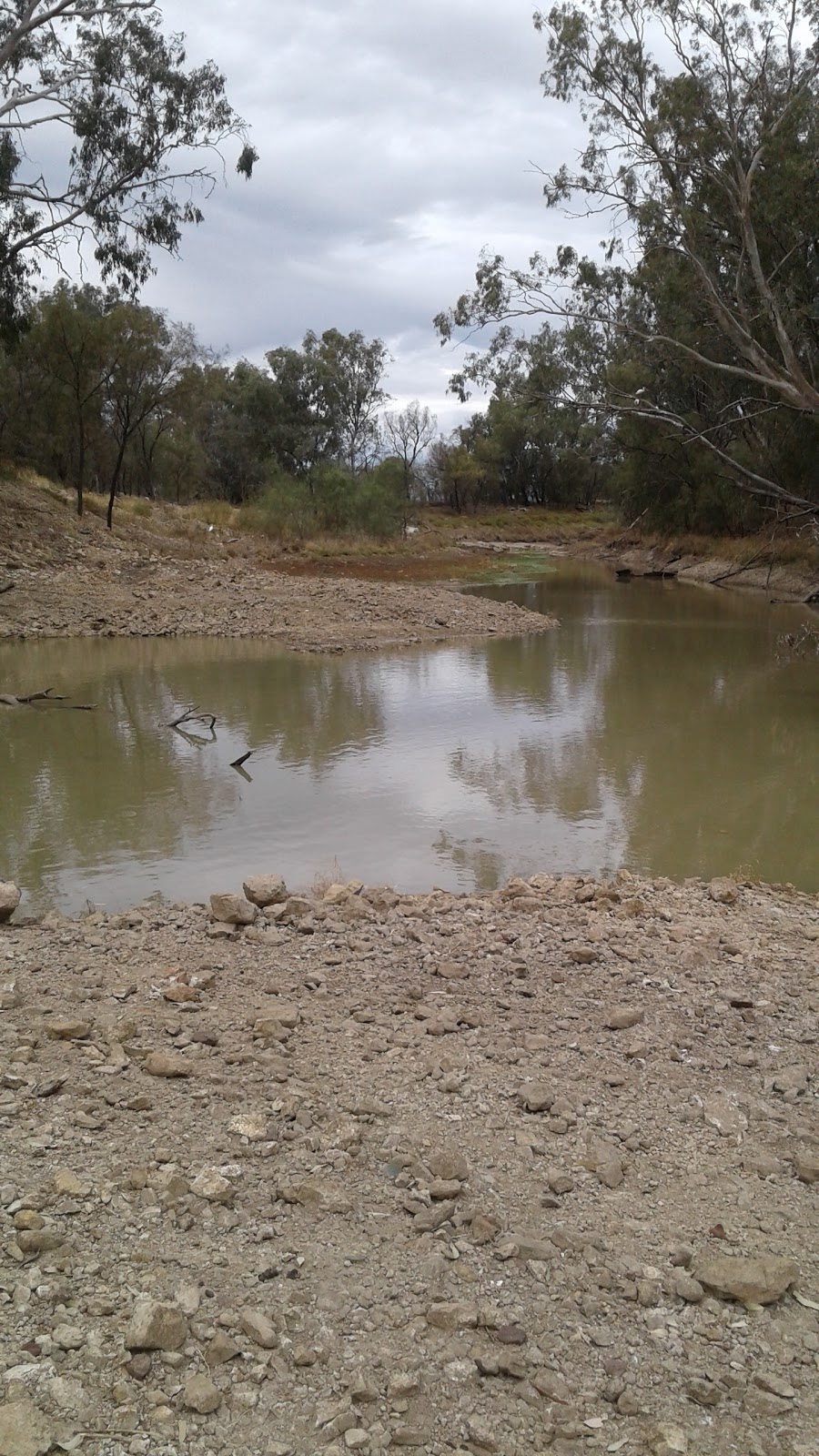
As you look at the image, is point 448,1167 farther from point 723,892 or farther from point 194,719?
point 194,719

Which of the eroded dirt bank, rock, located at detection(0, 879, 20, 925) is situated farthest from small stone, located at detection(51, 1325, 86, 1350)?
the eroded dirt bank

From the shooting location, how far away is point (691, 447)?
34.0 metres

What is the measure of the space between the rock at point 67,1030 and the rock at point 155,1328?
5.17 feet

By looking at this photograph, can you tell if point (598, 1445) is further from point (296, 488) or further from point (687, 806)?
point (296, 488)

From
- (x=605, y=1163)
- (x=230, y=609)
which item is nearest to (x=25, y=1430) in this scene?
(x=605, y=1163)

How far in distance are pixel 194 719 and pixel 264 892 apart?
6488 millimetres

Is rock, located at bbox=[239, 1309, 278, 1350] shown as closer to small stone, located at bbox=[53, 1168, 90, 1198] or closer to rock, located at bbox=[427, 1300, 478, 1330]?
rock, located at bbox=[427, 1300, 478, 1330]

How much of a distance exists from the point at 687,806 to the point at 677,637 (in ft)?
39.9

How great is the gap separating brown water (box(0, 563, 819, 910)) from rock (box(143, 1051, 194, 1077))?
281cm

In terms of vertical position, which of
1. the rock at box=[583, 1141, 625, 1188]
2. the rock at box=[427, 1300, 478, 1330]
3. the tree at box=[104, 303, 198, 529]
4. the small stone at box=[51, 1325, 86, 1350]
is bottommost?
the rock at box=[583, 1141, 625, 1188]

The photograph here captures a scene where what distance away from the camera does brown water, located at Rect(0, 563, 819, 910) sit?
731 centimetres

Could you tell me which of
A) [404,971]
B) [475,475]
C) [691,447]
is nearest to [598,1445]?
[404,971]

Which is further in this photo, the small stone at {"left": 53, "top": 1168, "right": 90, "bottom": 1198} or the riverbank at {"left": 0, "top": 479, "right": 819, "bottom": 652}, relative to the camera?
the riverbank at {"left": 0, "top": 479, "right": 819, "bottom": 652}

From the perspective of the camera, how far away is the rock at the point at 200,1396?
2.25 meters
